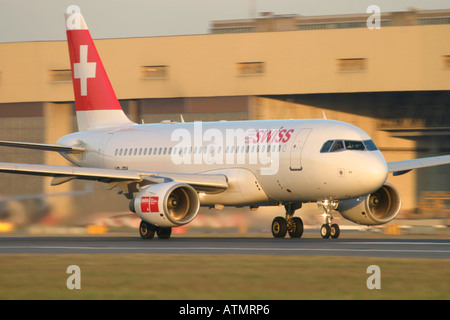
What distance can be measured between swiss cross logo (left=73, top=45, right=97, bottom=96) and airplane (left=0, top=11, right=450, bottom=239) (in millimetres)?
3583

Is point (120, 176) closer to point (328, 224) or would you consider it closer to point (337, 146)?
point (328, 224)

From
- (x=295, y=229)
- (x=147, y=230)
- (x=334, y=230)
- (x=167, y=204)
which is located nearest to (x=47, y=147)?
(x=147, y=230)

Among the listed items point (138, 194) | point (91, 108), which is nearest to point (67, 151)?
point (91, 108)

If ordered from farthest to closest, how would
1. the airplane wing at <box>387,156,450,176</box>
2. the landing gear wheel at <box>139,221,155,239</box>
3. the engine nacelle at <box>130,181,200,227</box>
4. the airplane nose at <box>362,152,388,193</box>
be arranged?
1. the airplane wing at <box>387,156,450,176</box>
2. the landing gear wheel at <box>139,221,155,239</box>
3. the engine nacelle at <box>130,181,200,227</box>
4. the airplane nose at <box>362,152,388,193</box>

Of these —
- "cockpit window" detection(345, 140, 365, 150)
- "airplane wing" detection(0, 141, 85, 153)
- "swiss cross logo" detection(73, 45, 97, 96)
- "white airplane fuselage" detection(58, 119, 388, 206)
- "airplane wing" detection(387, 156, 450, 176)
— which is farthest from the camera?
"swiss cross logo" detection(73, 45, 97, 96)

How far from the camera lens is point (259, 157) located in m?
28.3

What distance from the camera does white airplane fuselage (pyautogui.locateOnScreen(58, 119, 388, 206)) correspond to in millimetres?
25938

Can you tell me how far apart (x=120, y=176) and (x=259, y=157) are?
190 inches

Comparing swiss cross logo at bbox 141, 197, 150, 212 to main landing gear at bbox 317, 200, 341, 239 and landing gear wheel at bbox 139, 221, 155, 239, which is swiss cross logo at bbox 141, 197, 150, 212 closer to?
landing gear wheel at bbox 139, 221, 155, 239

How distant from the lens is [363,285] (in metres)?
13.5

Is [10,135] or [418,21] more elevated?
[418,21]

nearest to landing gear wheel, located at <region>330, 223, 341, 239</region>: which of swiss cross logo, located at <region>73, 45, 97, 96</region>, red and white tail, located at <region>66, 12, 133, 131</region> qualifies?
red and white tail, located at <region>66, 12, 133, 131</region>

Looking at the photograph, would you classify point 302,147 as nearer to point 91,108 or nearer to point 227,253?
point 227,253
